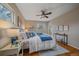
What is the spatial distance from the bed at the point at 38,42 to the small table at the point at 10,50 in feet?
0.45

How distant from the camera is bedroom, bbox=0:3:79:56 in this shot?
1.82m

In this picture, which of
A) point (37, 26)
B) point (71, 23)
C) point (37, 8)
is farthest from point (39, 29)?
point (71, 23)

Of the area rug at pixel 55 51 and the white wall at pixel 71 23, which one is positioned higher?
the white wall at pixel 71 23

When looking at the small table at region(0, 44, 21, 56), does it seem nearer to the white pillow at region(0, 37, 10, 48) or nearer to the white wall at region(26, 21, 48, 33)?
the white pillow at region(0, 37, 10, 48)

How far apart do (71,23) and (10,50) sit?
1.34 meters

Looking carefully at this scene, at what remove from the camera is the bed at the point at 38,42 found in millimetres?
1883

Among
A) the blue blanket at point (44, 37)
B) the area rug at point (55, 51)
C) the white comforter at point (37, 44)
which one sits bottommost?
the area rug at point (55, 51)

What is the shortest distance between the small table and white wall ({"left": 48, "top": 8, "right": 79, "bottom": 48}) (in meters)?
0.80

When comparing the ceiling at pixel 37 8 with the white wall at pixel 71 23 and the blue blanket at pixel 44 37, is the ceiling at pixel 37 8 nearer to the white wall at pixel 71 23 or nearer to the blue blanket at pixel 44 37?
the white wall at pixel 71 23

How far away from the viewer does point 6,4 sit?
5.89 ft

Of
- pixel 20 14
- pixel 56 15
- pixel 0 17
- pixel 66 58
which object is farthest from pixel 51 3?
pixel 66 58

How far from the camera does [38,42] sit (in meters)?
1.91

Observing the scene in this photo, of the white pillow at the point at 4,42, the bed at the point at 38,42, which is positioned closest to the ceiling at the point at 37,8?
the bed at the point at 38,42

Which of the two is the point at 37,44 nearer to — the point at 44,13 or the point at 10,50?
the point at 10,50
